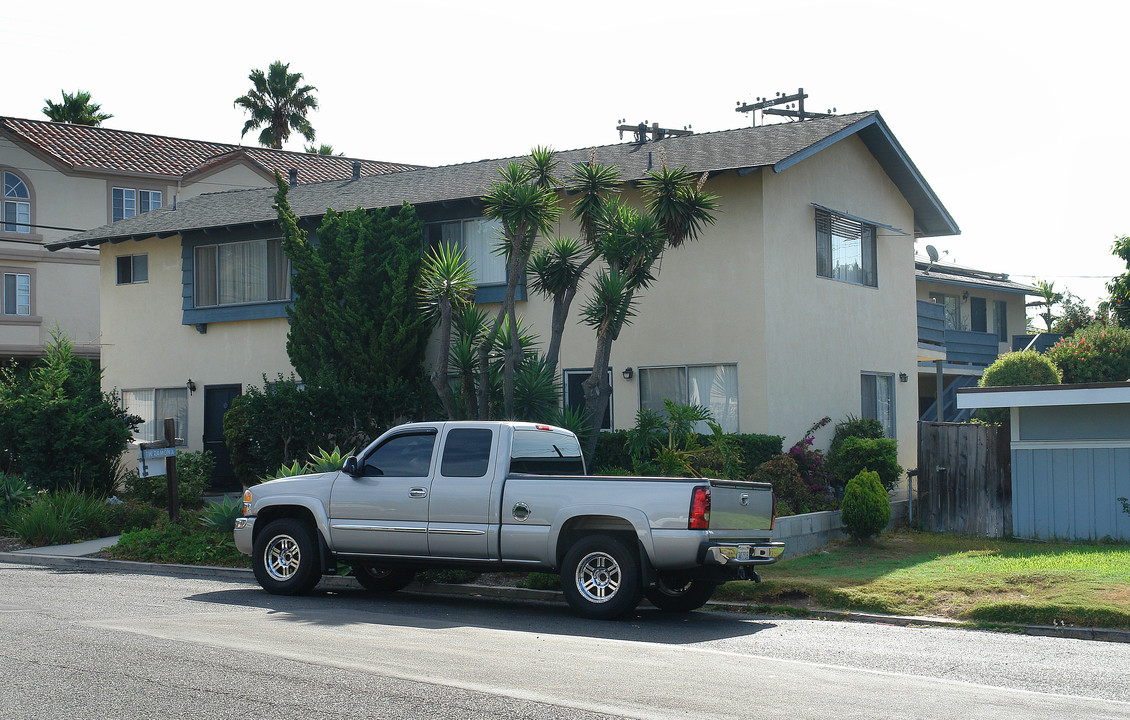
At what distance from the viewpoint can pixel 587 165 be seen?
1650 cm

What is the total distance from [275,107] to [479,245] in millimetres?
34745

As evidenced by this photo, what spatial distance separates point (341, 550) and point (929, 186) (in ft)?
50.8

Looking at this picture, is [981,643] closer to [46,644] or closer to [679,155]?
[46,644]

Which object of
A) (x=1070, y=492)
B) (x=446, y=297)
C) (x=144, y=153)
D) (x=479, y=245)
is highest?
(x=144, y=153)

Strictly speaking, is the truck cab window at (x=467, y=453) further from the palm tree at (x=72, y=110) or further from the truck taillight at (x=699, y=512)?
the palm tree at (x=72, y=110)

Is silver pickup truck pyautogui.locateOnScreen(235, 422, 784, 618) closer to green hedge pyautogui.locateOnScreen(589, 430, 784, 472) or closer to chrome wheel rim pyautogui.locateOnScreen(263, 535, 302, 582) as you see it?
chrome wheel rim pyautogui.locateOnScreen(263, 535, 302, 582)

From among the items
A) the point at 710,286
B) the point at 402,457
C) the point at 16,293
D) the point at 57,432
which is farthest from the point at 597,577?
the point at 16,293

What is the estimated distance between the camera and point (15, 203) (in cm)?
3900

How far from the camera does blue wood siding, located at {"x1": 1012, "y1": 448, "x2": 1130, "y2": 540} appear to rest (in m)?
15.8

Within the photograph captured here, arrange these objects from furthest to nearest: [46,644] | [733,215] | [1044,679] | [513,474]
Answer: [733,215]
[513,474]
[46,644]
[1044,679]

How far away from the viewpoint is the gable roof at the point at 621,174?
62.5ft

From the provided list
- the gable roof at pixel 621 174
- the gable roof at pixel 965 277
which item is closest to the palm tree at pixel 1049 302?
the gable roof at pixel 965 277

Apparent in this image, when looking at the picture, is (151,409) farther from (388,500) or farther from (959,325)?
(959,325)

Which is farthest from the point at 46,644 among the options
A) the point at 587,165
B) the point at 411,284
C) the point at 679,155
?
the point at 679,155
